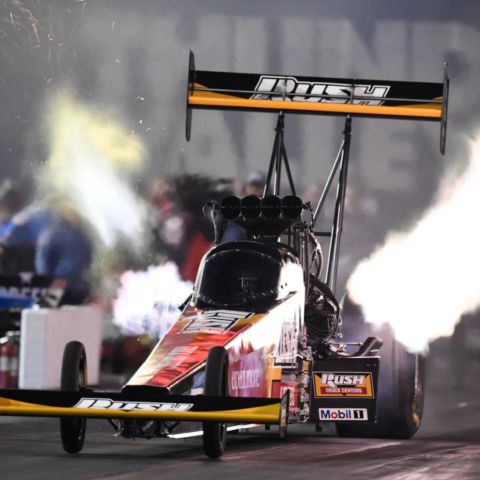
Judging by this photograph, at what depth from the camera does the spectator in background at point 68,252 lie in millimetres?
25703

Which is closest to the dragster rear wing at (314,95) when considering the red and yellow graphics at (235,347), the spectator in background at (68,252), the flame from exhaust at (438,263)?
the red and yellow graphics at (235,347)

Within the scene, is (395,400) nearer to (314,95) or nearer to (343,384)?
(343,384)

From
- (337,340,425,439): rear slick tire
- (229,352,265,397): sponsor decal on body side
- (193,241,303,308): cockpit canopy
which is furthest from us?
(337,340,425,439): rear slick tire

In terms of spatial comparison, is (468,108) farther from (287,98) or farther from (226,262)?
(226,262)

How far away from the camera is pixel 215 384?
12.0 metres

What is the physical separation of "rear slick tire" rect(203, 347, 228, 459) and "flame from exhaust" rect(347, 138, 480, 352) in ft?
23.7

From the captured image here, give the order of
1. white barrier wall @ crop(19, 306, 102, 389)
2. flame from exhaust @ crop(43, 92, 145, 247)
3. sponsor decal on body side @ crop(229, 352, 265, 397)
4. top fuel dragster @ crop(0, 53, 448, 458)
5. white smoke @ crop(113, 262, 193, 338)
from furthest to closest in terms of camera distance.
→ flame from exhaust @ crop(43, 92, 145, 247) → white smoke @ crop(113, 262, 193, 338) → white barrier wall @ crop(19, 306, 102, 389) → sponsor decal on body side @ crop(229, 352, 265, 397) → top fuel dragster @ crop(0, 53, 448, 458)

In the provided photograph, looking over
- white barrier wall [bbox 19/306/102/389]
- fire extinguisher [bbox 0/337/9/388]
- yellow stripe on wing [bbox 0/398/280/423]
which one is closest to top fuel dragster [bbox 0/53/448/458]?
yellow stripe on wing [bbox 0/398/280/423]

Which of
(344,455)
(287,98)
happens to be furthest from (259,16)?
(344,455)

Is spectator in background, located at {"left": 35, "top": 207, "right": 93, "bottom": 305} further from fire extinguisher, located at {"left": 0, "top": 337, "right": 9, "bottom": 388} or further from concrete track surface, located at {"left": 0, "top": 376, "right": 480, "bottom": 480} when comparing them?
concrete track surface, located at {"left": 0, "top": 376, "right": 480, "bottom": 480}

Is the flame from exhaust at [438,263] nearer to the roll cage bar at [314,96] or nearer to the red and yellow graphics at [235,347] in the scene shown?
the roll cage bar at [314,96]

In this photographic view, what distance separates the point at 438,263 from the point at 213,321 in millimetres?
8315

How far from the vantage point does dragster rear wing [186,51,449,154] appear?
16453 millimetres

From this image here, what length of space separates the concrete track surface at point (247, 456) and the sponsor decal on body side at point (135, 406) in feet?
1.56
